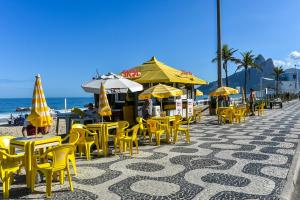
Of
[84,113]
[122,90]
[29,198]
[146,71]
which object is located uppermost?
[146,71]

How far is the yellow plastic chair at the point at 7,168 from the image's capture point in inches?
177

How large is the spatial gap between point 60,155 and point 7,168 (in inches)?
33.9

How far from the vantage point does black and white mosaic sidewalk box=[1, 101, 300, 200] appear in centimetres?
458

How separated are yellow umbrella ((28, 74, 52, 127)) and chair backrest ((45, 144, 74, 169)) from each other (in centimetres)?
93

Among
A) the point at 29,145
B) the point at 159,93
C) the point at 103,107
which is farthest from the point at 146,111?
the point at 29,145

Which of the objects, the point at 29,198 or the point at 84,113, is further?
the point at 84,113

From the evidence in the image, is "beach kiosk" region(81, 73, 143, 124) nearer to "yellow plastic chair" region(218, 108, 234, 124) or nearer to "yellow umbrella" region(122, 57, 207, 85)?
"yellow umbrella" region(122, 57, 207, 85)

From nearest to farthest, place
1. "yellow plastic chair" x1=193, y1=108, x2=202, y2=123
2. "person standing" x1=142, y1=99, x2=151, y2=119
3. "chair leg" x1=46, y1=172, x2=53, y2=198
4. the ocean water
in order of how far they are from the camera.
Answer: "chair leg" x1=46, y1=172, x2=53, y2=198
"person standing" x1=142, y1=99, x2=151, y2=119
"yellow plastic chair" x1=193, y1=108, x2=202, y2=123
the ocean water

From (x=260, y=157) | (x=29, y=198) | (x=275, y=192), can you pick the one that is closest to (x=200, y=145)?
(x=260, y=157)

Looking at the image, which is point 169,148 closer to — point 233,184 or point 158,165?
point 158,165

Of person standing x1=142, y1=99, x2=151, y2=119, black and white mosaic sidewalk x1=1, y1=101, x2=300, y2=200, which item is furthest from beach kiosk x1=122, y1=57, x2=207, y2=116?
black and white mosaic sidewalk x1=1, y1=101, x2=300, y2=200

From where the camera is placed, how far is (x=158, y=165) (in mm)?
6332

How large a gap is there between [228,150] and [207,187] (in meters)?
3.22

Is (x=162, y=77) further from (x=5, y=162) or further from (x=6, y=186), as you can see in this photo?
(x=6, y=186)
